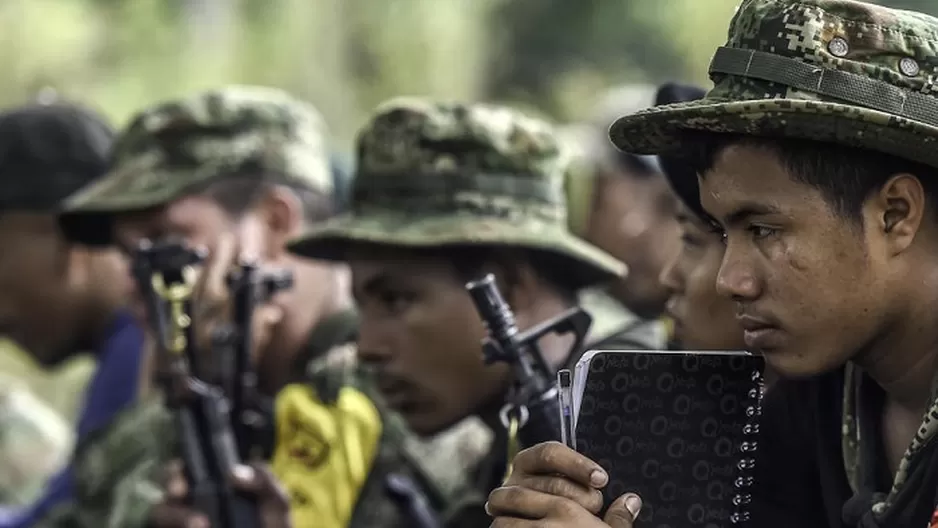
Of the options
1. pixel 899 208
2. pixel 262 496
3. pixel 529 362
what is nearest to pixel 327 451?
pixel 262 496

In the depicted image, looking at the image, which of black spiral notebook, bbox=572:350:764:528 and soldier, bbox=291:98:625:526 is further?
soldier, bbox=291:98:625:526

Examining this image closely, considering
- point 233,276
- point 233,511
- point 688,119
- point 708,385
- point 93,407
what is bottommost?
point 93,407

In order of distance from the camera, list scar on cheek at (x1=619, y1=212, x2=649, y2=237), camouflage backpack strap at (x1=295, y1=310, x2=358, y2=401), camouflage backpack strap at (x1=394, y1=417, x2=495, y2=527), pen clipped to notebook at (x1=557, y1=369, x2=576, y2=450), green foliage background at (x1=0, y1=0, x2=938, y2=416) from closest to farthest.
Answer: pen clipped to notebook at (x1=557, y1=369, x2=576, y2=450), camouflage backpack strap at (x1=394, y1=417, x2=495, y2=527), camouflage backpack strap at (x1=295, y1=310, x2=358, y2=401), scar on cheek at (x1=619, y1=212, x2=649, y2=237), green foliage background at (x1=0, y1=0, x2=938, y2=416)

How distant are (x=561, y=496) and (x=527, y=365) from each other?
95 centimetres

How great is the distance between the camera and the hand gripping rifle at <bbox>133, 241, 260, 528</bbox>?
209 inches

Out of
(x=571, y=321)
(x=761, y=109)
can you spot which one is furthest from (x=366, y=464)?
(x=761, y=109)

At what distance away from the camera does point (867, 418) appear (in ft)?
10.3

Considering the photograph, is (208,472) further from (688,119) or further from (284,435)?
(688,119)

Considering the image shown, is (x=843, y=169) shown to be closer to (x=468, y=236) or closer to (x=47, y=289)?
(x=468, y=236)

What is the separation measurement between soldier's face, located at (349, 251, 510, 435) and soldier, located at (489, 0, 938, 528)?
182cm

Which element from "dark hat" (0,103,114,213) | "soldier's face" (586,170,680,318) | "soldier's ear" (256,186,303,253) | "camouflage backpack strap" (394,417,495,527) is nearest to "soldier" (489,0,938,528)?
"camouflage backpack strap" (394,417,495,527)

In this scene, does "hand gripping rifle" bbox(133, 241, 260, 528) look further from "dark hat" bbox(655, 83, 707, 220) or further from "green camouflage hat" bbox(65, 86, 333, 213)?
"dark hat" bbox(655, 83, 707, 220)

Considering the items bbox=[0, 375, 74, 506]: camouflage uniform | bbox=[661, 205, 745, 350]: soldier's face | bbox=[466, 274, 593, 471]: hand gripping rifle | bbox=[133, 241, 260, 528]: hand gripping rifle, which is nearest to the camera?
bbox=[466, 274, 593, 471]: hand gripping rifle

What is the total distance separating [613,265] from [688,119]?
2019 millimetres
